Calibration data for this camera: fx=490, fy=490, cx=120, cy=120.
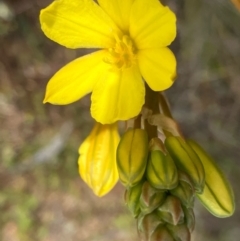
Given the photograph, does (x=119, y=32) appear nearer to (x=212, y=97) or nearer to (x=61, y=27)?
(x=61, y=27)

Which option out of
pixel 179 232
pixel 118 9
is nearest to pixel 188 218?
pixel 179 232

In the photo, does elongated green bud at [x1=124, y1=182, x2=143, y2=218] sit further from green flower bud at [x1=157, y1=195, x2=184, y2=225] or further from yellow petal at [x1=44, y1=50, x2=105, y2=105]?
yellow petal at [x1=44, y1=50, x2=105, y2=105]

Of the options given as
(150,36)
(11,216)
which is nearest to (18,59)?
(11,216)

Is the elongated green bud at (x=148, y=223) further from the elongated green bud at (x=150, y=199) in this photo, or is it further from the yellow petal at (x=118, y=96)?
the yellow petal at (x=118, y=96)

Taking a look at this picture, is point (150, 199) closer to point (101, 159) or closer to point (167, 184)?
point (167, 184)

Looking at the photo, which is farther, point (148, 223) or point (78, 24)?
point (78, 24)

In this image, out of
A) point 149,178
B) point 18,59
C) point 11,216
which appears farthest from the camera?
point 11,216
